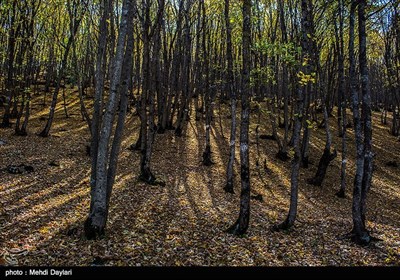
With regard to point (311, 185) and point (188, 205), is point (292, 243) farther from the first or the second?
point (311, 185)

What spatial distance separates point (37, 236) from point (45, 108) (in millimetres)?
27978

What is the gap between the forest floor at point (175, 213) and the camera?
26.6ft

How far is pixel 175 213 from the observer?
1149 cm

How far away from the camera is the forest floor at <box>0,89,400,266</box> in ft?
26.6

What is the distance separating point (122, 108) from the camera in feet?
29.1
